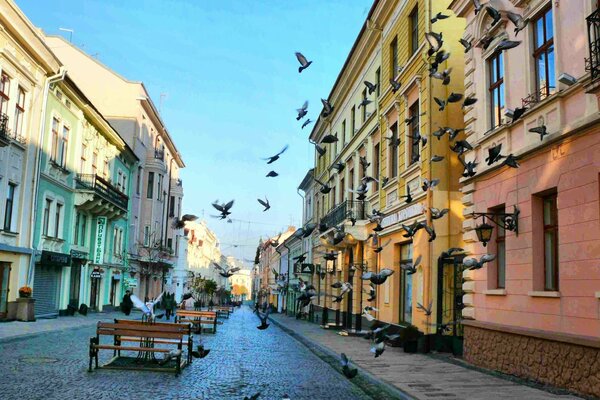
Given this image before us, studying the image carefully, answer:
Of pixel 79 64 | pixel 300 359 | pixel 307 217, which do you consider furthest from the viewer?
pixel 307 217

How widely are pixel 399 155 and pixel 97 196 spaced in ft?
63.5

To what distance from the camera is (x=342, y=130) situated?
31.9 m

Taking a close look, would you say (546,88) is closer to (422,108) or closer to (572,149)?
(572,149)

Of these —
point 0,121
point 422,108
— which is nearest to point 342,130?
point 422,108

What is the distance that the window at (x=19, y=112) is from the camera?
2388 cm

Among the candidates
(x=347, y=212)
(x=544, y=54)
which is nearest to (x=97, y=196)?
(x=347, y=212)

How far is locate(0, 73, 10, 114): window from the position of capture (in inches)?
877

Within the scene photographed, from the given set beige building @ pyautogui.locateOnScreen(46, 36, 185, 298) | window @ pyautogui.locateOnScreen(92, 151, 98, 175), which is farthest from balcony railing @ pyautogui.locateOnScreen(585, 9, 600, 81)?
beige building @ pyautogui.locateOnScreen(46, 36, 185, 298)

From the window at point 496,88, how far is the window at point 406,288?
6438 millimetres

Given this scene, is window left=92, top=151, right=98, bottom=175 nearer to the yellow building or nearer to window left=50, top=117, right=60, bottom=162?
window left=50, top=117, right=60, bottom=162

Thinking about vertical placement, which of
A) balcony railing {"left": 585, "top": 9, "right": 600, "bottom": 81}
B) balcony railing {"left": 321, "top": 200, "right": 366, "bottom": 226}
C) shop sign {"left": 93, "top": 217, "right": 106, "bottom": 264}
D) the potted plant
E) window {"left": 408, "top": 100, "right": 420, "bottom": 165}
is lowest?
the potted plant

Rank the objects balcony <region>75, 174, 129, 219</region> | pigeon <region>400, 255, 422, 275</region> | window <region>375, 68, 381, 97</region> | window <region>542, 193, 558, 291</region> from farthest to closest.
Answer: balcony <region>75, 174, 129, 219</region>, window <region>375, 68, 381, 97</region>, pigeon <region>400, 255, 422, 275</region>, window <region>542, 193, 558, 291</region>

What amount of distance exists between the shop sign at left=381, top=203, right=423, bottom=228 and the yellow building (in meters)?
0.03

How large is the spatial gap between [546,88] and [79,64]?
3763cm
